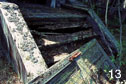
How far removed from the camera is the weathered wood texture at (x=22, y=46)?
1.99 meters

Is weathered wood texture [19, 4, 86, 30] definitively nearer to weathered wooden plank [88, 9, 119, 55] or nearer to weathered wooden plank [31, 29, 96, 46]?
weathered wooden plank [31, 29, 96, 46]

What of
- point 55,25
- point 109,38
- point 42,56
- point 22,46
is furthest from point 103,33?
point 22,46

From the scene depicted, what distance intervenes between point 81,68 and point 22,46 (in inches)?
46.4

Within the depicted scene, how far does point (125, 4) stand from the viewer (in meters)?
4.80

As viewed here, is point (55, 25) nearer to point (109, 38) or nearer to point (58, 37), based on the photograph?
point (58, 37)

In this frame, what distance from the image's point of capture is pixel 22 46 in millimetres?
2166

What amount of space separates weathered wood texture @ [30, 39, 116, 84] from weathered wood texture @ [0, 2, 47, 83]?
171 millimetres

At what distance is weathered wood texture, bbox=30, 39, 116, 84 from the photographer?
6.63 ft

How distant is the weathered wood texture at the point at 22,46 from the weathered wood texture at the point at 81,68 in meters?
0.17

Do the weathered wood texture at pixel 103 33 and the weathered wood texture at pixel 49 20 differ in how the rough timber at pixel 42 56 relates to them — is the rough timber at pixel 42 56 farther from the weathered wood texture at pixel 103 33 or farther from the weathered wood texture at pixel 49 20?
the weathered wood texture at pixel 103 33

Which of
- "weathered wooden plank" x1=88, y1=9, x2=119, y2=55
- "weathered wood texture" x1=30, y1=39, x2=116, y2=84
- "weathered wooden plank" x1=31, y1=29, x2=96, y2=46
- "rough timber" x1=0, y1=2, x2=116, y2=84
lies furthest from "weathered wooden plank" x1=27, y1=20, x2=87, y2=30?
"weathered wood texture" x1=30, y1=39, x2=116, y2=84

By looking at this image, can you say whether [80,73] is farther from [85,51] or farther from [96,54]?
[96,54]

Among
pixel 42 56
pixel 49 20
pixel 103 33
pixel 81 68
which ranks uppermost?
pixel 49 20

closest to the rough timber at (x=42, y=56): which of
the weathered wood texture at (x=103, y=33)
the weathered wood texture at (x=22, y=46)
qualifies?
the weathered wood texture at (x=22, y=46)
